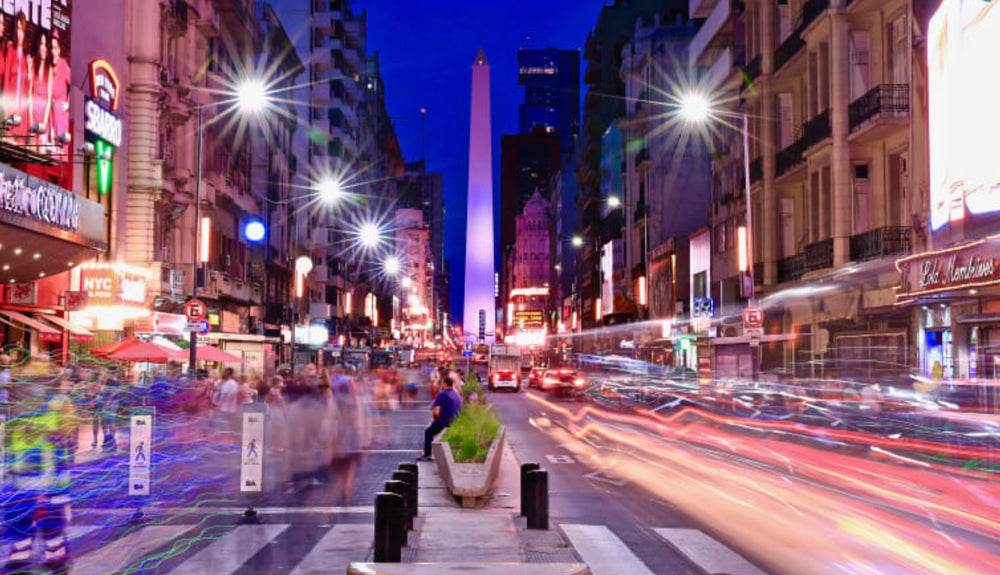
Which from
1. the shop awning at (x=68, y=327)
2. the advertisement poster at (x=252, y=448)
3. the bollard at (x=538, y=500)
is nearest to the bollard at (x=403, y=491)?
the bollard at (x=538, y=500)

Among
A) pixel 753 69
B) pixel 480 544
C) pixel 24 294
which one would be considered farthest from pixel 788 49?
pixel 480 544

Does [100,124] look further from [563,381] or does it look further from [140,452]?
[563,381]

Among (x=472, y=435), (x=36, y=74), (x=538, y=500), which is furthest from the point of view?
(x=36, y=74)

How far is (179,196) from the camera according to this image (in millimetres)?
41875

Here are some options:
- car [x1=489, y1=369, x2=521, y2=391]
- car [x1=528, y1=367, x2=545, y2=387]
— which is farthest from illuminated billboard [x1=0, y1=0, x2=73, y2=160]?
car [x1=528, y1=367, x2=545, y2=387]

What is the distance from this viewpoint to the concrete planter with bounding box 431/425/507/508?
14.8 m

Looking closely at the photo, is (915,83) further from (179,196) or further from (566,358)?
(566,358)

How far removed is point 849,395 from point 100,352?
20.2 m

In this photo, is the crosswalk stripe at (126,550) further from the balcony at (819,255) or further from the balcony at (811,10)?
the balcony at (811,10)

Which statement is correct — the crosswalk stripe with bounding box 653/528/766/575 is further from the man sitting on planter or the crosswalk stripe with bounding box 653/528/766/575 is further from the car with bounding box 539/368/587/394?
the car with bounding box 539/368/587/394

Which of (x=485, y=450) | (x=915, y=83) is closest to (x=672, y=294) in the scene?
(x=915, y=83)

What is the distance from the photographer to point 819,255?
36281 millimetres

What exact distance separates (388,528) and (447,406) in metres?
11.5

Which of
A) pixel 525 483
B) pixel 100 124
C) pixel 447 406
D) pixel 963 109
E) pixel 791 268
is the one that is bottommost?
pixel 525 483
